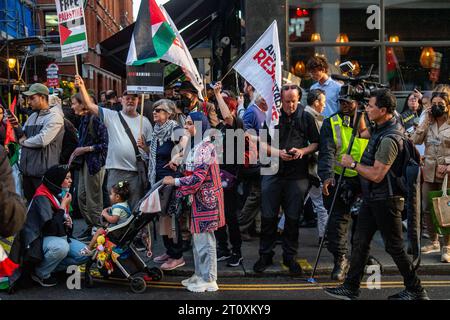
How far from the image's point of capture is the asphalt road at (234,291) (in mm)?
5848

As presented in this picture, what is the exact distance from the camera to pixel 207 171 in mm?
5914

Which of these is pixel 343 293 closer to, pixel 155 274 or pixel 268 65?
pixel 155 274

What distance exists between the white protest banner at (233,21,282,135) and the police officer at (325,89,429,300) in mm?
1603

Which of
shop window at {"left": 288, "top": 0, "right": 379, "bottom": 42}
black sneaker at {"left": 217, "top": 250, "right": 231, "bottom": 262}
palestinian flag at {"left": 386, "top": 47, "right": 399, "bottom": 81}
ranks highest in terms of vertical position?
shop window at {"left": 288, "top": 0, "right": 379, "bottom": 42}

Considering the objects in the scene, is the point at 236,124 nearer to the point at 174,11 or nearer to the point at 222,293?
the point at 222,293

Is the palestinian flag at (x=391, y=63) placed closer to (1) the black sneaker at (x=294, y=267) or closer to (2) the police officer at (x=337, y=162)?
(2) the police officer at (x=337, y=162)

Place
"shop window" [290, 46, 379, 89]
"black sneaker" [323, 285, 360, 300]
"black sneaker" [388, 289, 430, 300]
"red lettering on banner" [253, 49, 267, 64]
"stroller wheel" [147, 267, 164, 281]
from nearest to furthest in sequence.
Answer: "black sneaker" [388, 289, 430, 300] → "black sneaker" [323, 285, 360, 300] → "stroller wheel" [147, 267, 164, 281] → "red lettering on banner" [253, 49, 267, 64] → "shop window" [290, 46, 379, 89]

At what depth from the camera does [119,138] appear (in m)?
7.51

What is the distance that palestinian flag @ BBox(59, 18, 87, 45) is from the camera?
768cm

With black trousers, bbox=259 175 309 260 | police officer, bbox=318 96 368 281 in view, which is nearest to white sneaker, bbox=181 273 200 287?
black trousers, bbox=259 175 309 260

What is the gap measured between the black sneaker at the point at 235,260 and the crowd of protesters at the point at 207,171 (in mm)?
13

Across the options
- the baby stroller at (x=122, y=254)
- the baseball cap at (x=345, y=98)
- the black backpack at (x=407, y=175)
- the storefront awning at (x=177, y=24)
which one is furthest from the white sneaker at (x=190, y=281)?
the storefront awning at (x=177, y=24)

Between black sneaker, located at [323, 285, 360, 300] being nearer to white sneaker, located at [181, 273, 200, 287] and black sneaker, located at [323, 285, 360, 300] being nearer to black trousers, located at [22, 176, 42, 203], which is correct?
white sneaker, located at [181, 273, 200, 287]
